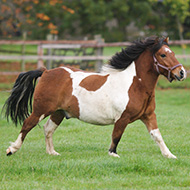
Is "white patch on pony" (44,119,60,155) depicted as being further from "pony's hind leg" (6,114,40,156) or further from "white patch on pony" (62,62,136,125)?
"white patch on pony" (62,62,136,125)

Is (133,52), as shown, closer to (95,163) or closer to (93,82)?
(93,82)

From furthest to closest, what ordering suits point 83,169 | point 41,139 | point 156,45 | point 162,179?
point 41,139, point 156,45, point 83,169, point 162,179

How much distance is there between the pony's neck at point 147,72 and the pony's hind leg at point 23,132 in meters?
1.77

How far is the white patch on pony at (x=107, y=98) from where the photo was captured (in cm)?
630

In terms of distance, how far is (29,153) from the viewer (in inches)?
273

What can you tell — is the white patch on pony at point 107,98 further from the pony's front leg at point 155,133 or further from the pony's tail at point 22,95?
the pony's tail at point 22,95

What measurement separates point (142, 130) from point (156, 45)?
3.07 metres

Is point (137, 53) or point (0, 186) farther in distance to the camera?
point (137, 53)

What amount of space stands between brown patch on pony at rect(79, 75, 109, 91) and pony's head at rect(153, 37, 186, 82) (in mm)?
859

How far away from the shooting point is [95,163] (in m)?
5.79

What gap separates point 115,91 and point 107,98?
0.16 m

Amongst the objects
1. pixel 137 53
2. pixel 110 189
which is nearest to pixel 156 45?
pixel 137 53

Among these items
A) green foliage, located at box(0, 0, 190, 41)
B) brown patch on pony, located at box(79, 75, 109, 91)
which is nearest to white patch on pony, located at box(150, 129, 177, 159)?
brown patch on pony, located at box(79, 75, 109, 91)

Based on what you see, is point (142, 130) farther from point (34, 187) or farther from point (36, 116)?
point (34, 187)
